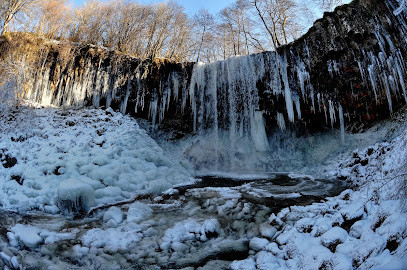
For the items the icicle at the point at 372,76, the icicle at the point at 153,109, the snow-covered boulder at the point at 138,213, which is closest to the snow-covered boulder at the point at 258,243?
the snow-covered boulder at the point at 138,213

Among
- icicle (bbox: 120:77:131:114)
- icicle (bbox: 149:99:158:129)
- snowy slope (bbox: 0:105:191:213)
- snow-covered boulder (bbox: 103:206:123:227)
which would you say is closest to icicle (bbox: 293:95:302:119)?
snowy slope (bbox: 0:105:191:213)

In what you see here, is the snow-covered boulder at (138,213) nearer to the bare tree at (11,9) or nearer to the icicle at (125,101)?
the icicle at (125,101)

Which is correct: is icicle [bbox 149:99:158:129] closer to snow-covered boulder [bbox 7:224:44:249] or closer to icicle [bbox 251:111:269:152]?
icicle [bbox 251:111:269:152]

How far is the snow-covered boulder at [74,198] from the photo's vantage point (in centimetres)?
432

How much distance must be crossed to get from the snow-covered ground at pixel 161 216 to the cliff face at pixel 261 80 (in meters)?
1.80

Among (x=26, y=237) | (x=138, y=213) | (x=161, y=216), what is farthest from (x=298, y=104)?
(x=26, y=237)

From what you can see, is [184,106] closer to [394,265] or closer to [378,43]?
[378,43]

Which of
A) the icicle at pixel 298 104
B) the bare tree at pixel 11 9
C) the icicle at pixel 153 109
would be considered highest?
the bare tree at pixel 11 9

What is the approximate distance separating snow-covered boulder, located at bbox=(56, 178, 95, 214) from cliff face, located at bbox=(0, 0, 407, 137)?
602 cm

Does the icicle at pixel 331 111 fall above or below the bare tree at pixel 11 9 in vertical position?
below

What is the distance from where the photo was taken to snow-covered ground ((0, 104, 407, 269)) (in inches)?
87.7

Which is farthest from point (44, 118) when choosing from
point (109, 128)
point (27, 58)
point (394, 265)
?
point (394, 265)

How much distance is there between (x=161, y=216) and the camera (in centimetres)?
399

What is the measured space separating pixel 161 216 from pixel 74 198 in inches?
70.2
